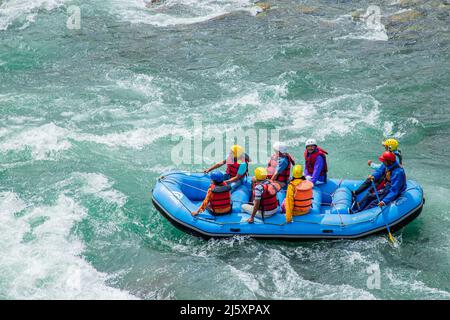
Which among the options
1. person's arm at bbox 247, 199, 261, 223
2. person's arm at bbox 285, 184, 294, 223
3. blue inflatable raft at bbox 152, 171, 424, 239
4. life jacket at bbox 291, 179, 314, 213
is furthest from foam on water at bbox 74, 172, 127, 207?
life jacket at bbox 291, 179, 314, 213

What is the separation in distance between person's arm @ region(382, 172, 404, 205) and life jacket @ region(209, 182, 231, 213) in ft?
8.84

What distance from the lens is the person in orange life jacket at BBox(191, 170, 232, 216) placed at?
9.91 meters

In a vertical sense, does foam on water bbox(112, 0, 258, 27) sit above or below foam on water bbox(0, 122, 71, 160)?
above

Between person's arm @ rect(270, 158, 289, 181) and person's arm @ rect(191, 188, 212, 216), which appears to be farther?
person's arm @ rect(270, 158, 289, 181)

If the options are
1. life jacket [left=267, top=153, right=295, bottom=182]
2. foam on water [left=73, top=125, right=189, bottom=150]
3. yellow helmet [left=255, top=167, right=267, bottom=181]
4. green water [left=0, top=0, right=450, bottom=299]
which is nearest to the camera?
green water [left=0, top=0, right=450, bottom=299]

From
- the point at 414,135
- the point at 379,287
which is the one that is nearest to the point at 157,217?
the point at 379,287

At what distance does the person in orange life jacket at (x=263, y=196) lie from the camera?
32.2 feet

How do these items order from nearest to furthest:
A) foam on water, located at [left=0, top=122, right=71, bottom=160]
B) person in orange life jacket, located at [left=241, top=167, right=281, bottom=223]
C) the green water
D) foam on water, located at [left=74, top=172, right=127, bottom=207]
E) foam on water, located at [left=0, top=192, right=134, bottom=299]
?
foam on water, located at [left=0, top=192, right=134, bottom=299], the green water, person in orange life jacket, located at [left=241, top=167, right=281, bottom=223], foam on water, located at [left=74, top=172, right=127, bottom=207], foam on water, located at [left=0, top=122, right=71, bottom=160]

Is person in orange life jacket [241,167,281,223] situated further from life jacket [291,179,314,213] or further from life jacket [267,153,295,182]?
life jacket [267,153,295,182]

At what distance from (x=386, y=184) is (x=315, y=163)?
4.31 ft

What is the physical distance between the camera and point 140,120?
15.1m

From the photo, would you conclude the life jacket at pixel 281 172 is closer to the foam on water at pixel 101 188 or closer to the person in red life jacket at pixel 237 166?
the person in red life jacket at pixel 237 166

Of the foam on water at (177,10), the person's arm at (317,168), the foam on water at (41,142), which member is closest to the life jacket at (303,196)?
the person's arm at (317,168)

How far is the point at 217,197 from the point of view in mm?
9977
